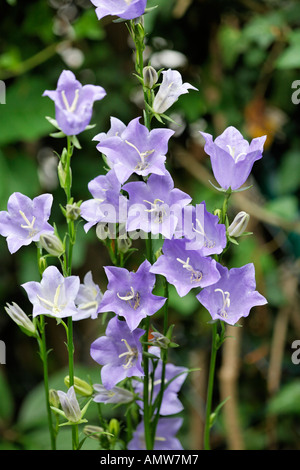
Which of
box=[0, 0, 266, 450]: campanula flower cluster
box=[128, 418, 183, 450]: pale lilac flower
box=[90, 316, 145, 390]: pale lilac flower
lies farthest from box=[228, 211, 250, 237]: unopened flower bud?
box=[128, 418, 183, 450]: pale lilac flower

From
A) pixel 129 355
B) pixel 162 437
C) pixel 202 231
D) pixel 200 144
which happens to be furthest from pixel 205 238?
pixel 200 144

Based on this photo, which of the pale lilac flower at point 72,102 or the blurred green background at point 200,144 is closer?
the pale lilac flower at point 72,102

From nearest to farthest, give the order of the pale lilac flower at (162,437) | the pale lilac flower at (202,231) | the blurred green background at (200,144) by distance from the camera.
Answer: the pale lilac flower at (202,231), the pale lilac flower at (162,437), the blurred green background at (200,144)

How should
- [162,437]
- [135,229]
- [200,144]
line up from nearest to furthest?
[135,229] < [162,437] < [200,144]

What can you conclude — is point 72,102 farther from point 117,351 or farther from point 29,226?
point 117,351

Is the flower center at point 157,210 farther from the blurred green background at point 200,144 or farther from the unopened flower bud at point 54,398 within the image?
the blurred green background at point 200,144

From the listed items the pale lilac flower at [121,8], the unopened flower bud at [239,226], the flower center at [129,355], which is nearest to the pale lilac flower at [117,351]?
the flower center at [129,355]
